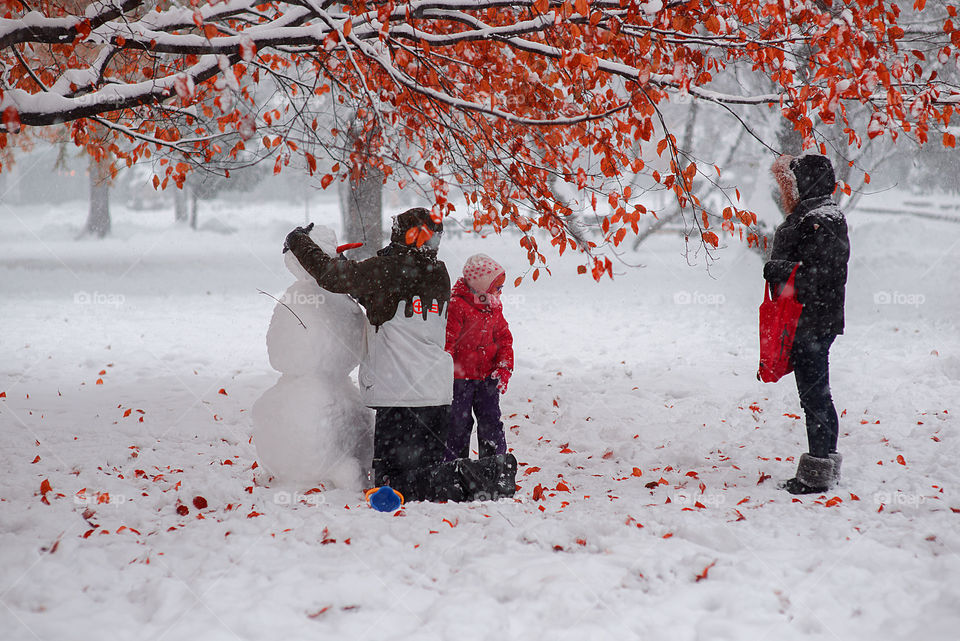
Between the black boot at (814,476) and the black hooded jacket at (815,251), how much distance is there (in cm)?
81

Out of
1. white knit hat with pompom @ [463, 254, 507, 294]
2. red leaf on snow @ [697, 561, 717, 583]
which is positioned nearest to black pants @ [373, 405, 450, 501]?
white knit hat with pompom @ [463, 254, 507, 294]

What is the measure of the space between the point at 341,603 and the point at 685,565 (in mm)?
1501

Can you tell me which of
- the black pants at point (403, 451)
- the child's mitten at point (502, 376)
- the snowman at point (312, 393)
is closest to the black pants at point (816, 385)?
the child's mitten at point (502, 376)

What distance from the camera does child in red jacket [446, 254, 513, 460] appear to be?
177 inches

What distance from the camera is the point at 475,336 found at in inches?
178

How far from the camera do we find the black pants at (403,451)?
4.04 meters

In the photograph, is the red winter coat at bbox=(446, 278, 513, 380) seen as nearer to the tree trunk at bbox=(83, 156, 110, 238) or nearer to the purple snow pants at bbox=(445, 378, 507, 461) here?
the purple snow pants at bbox=(445, 378, 507, 461)

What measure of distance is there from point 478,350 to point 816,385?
84.2 inches

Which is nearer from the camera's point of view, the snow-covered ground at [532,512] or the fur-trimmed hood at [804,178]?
the snow-covered ground at [532,512]

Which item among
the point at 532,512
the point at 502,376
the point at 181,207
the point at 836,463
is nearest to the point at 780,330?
the point at 836,463

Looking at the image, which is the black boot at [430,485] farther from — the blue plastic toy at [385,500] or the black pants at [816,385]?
the black pants at [816,385]

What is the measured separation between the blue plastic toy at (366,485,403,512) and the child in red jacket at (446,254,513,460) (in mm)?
715

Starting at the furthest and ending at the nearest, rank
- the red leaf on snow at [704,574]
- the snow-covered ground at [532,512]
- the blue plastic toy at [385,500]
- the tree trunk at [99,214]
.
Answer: the tree trunk at [99,214], the blue plastic toy at [385,500], the red leaf on snow at [704,574], the snow-covered ground at [532,512]

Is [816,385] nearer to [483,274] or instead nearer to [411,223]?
[483,274]
